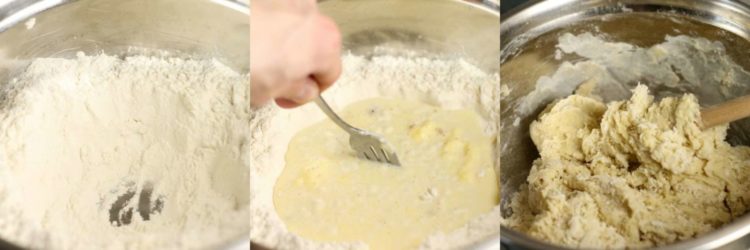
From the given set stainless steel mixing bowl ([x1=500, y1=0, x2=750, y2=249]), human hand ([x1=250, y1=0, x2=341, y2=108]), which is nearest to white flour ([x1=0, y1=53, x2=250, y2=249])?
human hand ([x1=250, y1=0, x2=341, y2=108])

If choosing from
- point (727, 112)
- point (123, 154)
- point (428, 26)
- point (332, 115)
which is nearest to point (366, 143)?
point (332, 115)

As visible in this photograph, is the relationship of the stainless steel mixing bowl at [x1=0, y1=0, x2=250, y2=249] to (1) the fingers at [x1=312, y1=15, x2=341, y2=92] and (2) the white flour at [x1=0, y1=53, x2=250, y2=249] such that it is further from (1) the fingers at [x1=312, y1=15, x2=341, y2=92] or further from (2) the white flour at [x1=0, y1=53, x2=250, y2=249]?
(1) the fingers at [x1=312, y1=15, x2=341, y2=92]

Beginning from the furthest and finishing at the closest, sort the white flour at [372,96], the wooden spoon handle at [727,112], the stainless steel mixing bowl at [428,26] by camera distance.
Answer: the wooden spoon handle at [727,112] < the stainless steel mixing bowl at [428,26] < the white flour at [372,96]

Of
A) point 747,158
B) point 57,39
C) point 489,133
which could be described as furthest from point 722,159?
point 57,39

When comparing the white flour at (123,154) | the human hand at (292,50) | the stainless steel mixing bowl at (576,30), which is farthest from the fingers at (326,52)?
the stainless steel mixing bowl at (576,30)

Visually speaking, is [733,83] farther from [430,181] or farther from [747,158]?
[430,181]

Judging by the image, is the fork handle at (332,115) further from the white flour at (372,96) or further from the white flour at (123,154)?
the white flour at (123,154)
